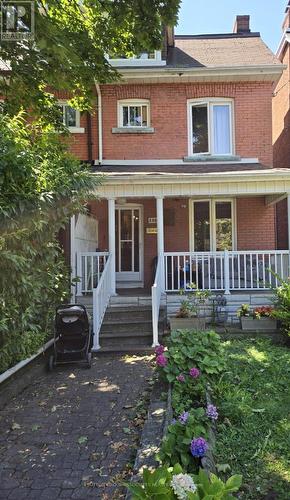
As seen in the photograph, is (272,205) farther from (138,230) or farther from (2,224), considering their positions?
(2,224)

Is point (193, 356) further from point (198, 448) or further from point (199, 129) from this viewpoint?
point (199, 129)

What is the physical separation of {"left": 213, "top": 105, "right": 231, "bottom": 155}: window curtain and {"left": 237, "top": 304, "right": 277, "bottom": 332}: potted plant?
5.08 meters

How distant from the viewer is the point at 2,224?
12.1ft

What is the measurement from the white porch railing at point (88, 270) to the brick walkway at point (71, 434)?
3.05 metres

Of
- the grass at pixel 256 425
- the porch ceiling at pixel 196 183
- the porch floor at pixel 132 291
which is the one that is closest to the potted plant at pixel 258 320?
the grass at pixel 256 425

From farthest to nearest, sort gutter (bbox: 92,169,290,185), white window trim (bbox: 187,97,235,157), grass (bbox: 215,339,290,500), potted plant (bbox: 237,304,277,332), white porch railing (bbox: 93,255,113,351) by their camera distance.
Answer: white window trim (bbox: 187,97,235,157) < gutter (bbox: 92,169,290,185) < potted plant (bbox: 237,304,277,332) < white porch railing (bbox: 93,255,113,351) < grass (bbox: 215,339,290,500)

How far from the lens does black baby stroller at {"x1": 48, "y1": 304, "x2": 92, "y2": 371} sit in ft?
22.0

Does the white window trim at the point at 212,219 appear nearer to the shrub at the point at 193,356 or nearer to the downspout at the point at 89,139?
the downspout at the point at 89,139

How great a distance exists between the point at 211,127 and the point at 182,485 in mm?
10701

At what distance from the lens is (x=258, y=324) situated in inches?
330

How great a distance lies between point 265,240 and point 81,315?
21.4 ft

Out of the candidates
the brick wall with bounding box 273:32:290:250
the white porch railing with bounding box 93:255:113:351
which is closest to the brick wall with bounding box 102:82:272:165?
the brick wall with bounding box 273:32:290:250

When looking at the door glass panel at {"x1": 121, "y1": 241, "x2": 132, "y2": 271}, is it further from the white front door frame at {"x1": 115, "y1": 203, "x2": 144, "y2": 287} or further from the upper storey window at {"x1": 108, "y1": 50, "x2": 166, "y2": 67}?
the upper storey window at {"x1": 108, "y1": 50, "x2": 166, "y2": 67}

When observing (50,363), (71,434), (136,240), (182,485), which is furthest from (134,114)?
(182,485)
